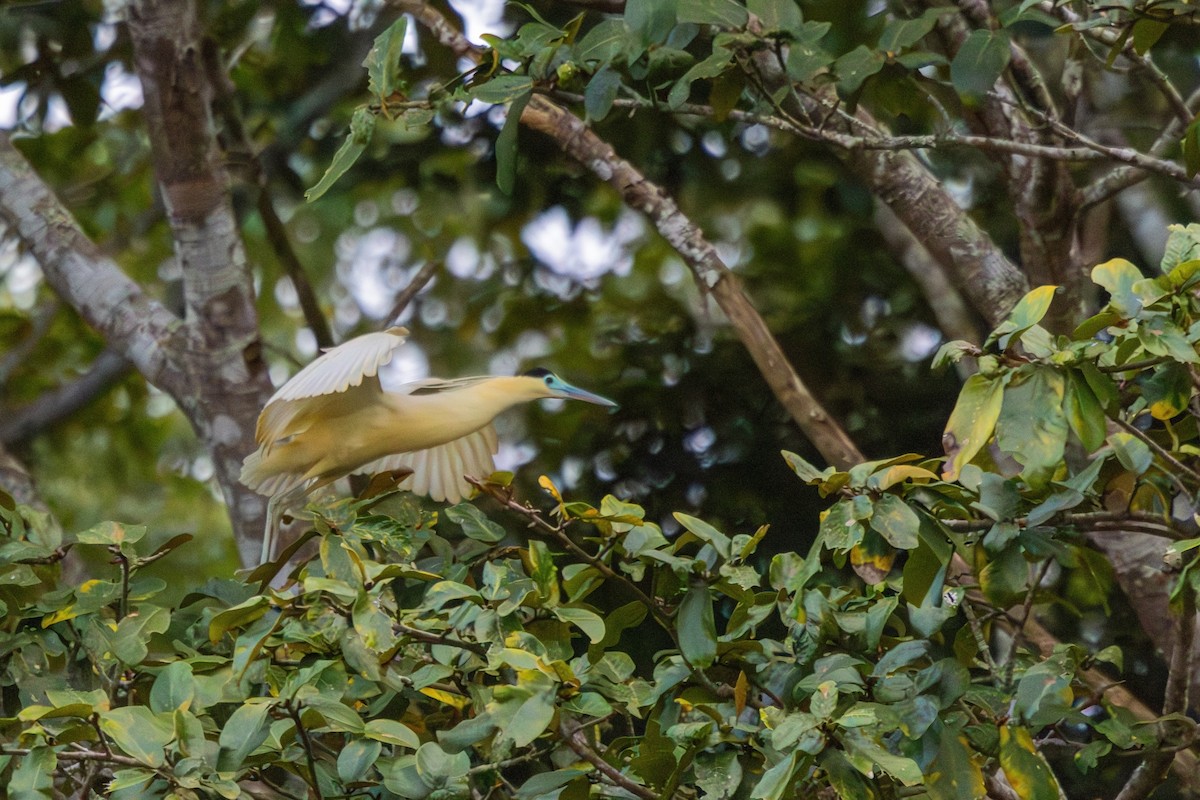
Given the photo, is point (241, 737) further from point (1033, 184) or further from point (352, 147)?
point (1033, 184)

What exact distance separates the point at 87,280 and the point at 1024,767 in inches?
95.6

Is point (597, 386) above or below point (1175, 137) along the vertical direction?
below

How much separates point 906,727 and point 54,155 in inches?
156

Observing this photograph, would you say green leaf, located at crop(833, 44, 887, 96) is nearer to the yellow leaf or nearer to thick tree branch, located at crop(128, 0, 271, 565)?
the yellow leaf

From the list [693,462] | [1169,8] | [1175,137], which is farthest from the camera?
[693,462]

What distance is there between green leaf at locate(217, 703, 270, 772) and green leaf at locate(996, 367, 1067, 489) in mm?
815

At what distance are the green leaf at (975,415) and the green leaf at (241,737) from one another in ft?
2.53

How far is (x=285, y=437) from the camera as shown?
248 cm

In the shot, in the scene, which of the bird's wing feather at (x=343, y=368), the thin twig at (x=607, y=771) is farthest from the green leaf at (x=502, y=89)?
the thin twig at (x=607, y=771)

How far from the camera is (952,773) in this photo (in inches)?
57.4

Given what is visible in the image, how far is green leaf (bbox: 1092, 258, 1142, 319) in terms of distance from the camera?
1.40m

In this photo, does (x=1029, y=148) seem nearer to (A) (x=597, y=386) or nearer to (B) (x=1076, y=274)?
(B) (x=1076, y=274)

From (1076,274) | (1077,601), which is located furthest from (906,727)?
(1077,601)

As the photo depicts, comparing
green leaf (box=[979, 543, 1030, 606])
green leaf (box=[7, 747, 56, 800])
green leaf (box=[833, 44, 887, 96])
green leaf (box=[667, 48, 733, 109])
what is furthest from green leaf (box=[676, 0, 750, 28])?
green leaf (box=[7, 747, 56, 800])
